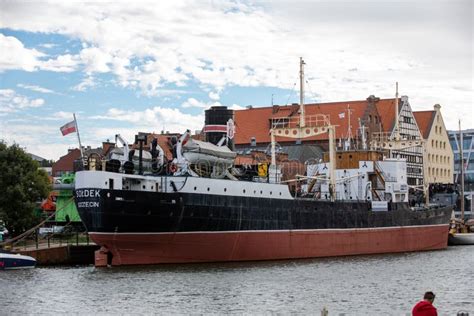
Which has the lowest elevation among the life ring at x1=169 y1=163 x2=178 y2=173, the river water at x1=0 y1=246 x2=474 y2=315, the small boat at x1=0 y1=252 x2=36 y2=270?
the river water at x1=0 y1=246 x2=474 y2=315

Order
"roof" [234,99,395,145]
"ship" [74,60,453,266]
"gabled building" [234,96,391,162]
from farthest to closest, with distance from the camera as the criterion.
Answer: "roof" [234,99,395,145], "gabled building" [234,96,391,162], "ship" [74,60,453,266]

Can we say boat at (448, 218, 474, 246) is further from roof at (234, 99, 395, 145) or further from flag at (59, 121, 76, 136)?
flag at (59, 121, 76, 136)

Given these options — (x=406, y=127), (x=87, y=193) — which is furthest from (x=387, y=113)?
(x=87, y=193)

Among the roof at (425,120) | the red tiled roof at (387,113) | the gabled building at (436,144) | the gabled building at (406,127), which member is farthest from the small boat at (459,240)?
the roof at (425,120)

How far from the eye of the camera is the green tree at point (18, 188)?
48.1 metres

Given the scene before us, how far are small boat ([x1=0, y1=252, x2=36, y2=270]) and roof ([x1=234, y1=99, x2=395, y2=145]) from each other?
46.6 m

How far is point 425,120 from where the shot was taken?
93125 mm

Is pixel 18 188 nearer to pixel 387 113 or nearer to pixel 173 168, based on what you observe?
pixel 173 168

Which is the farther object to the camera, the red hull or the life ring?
the life ring

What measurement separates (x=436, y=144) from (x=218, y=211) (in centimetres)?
5925

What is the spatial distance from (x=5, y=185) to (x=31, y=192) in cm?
161

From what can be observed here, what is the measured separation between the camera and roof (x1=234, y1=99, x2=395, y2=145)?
273ft

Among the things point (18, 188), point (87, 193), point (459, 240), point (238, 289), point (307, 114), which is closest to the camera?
point (238, 289)

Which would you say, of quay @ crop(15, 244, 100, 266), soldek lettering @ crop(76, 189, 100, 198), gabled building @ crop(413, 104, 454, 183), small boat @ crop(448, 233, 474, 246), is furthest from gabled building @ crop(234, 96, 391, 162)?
soldek lettering @ crop(76, 189, 100, 198)
